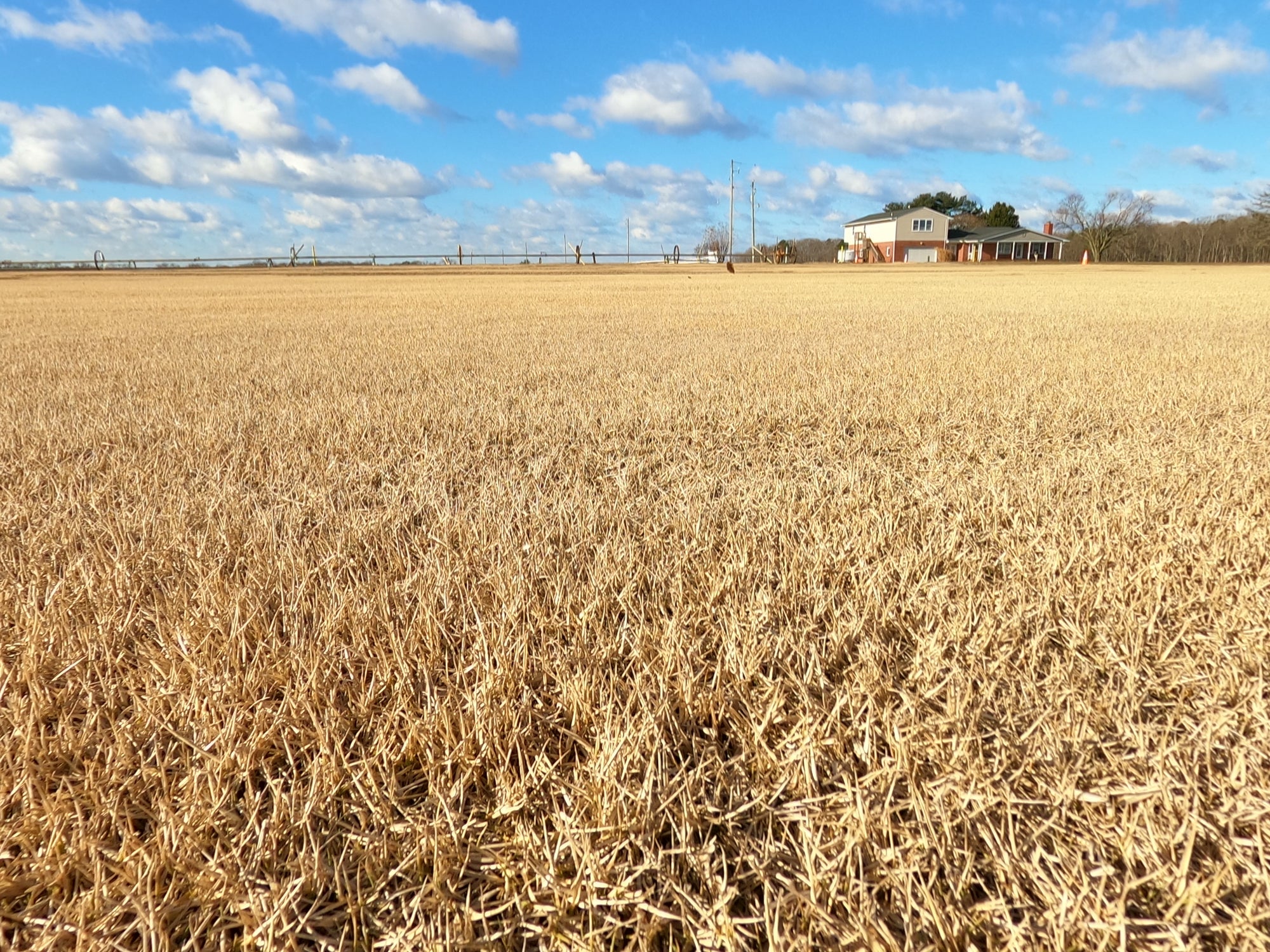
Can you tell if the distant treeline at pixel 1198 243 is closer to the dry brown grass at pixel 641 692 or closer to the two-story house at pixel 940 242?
the two-story house at pixel 940 242

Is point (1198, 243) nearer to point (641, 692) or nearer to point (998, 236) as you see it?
point (998, 236)

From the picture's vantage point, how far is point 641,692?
1.45 m

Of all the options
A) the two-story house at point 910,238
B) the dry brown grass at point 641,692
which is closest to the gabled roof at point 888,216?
the two-story house at point 910,238

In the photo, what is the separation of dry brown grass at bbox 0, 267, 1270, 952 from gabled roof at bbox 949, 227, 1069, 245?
76.5m

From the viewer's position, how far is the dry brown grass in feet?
3.37

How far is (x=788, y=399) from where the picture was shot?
4887 mm

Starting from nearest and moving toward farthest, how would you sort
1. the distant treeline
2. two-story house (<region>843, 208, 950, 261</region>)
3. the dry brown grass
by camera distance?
the dry brown grass < the distant treeline < two-story house (<region>843, 208, 950, 261</region>)

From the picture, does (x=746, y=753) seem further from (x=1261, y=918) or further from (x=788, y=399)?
(x=788, y=399)

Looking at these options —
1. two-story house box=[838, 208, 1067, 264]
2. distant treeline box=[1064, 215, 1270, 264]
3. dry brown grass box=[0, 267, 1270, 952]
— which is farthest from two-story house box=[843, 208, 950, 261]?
dry brown grass box=[0, 267, 1270, 952]

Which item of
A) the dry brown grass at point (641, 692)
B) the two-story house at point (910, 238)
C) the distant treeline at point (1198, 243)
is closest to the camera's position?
A: the dry brown grass at point (641, 692)

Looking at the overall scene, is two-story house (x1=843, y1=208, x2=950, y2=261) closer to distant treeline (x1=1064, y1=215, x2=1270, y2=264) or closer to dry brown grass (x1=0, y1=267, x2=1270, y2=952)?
distant treeline (x1=1064, y1=215, x2=1270, y2=264)

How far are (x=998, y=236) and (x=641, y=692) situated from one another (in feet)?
264

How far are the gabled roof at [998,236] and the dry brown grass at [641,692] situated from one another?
76.5 m

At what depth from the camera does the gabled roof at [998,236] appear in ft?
224
